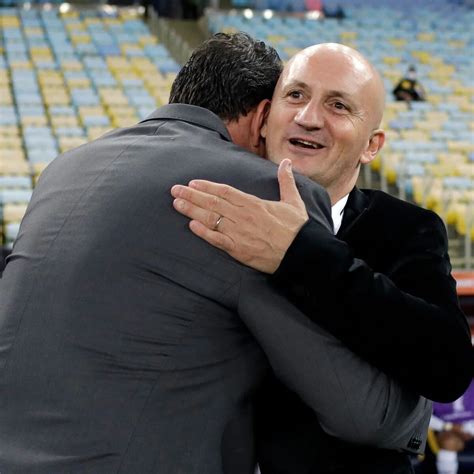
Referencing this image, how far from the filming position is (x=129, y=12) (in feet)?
51.0

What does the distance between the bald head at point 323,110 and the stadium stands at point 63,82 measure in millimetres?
4197

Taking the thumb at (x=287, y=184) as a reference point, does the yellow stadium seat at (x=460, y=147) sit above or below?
below

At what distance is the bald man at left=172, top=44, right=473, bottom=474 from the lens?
5.29ft

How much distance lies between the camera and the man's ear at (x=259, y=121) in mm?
1898

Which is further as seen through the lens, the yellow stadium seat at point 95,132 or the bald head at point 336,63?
the yellow stadium seat at point 95,132

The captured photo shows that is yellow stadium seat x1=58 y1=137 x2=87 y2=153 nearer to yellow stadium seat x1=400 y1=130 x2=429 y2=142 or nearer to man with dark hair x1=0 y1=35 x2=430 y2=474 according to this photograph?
yellow stadium seat x1=400 y1=130 x2=429 y2=142

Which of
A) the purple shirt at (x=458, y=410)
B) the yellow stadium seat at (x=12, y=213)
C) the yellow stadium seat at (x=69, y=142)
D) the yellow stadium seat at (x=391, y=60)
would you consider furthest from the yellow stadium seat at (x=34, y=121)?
the purple shirt at (x=458, y=410)

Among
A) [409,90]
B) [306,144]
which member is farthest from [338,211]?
A: [409,90]

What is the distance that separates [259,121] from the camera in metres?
1.91

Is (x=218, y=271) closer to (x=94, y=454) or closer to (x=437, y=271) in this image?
(x=94, y=454)

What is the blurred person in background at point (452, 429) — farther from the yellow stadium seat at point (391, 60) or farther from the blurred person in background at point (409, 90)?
the yellow stadium seat at point (391, 60)

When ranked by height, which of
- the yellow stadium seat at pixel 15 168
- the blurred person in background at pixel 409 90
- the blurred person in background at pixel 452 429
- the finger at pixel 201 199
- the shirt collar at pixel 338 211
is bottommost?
the blurred person in background at pixel 409 90

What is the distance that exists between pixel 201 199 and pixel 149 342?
0.24 meters

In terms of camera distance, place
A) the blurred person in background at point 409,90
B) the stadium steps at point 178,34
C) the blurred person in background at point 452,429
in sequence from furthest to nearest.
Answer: the stadium steps at point 178,34
the blurred person in background at point 409,90
the blurred person in background at point 452,429
